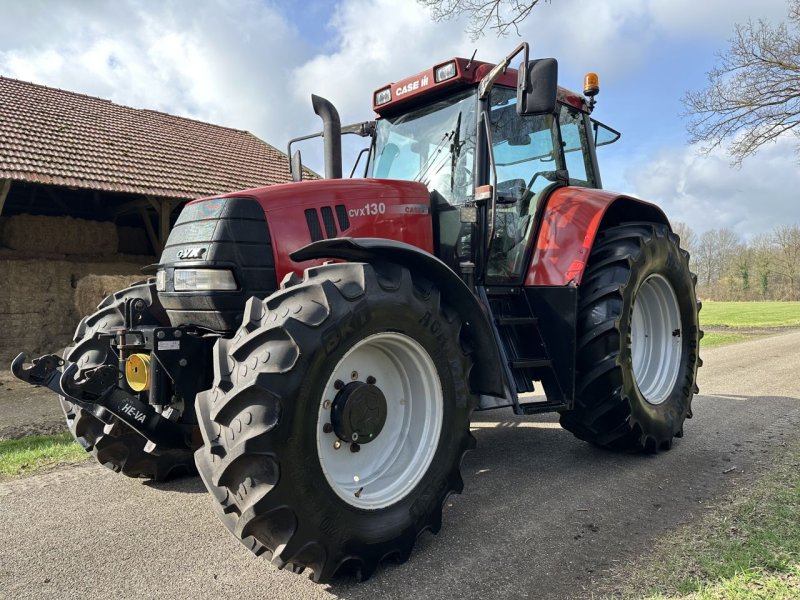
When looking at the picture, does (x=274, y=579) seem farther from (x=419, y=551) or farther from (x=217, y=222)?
(x=217, y=222)

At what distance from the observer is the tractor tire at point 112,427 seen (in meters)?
3.47

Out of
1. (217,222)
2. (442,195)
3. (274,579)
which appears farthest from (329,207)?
(274,579)

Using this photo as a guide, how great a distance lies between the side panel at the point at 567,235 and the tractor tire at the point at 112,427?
2.47 meters

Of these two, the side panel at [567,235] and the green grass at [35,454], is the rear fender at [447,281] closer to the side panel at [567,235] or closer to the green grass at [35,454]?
the side panel at [567,235]

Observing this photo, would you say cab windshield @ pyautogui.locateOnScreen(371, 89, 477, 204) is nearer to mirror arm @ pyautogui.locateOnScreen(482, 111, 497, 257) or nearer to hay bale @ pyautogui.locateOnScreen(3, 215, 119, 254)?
mirror arm @ pyautogui.locateOnScreen(482, 111, 497, 257)

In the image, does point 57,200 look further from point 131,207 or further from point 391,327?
point 391,327

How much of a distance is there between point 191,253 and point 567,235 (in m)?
2.39

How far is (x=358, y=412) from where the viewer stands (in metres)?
2.63

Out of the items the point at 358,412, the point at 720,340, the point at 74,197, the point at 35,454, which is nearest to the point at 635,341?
the point at 358,412

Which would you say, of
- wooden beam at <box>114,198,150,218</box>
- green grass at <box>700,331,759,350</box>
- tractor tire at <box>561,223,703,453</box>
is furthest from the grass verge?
wooden beam at <box>114,198,150,218</box>

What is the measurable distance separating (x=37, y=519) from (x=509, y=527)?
253 centimetres

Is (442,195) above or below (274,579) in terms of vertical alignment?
above

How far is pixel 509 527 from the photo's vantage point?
2.99m

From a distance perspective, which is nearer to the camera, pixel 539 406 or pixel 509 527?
pixel 509 527
